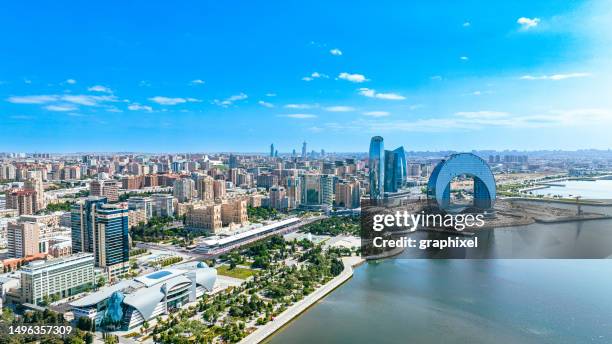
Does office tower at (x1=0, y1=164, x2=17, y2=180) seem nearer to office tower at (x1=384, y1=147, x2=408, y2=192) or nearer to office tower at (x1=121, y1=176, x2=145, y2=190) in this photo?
office tower at (x1=121, y1=176, x2=145, y2=190)

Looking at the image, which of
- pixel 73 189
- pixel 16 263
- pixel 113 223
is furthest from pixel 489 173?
pixel 73 189

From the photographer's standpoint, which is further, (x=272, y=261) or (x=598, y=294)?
(x=272, y=261)

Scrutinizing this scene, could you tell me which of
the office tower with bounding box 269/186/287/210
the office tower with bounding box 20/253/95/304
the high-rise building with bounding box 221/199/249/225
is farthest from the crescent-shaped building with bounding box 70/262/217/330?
the office tower with bounding box 269/186/287/210

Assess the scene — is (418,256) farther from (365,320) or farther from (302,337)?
(302,337)

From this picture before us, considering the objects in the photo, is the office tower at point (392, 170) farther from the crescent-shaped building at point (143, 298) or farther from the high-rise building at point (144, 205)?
the crescent-shaped building at point (143, 298)

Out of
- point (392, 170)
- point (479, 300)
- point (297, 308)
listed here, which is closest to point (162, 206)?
point (392, 170)

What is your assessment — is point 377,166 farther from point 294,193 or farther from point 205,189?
point 205,189
